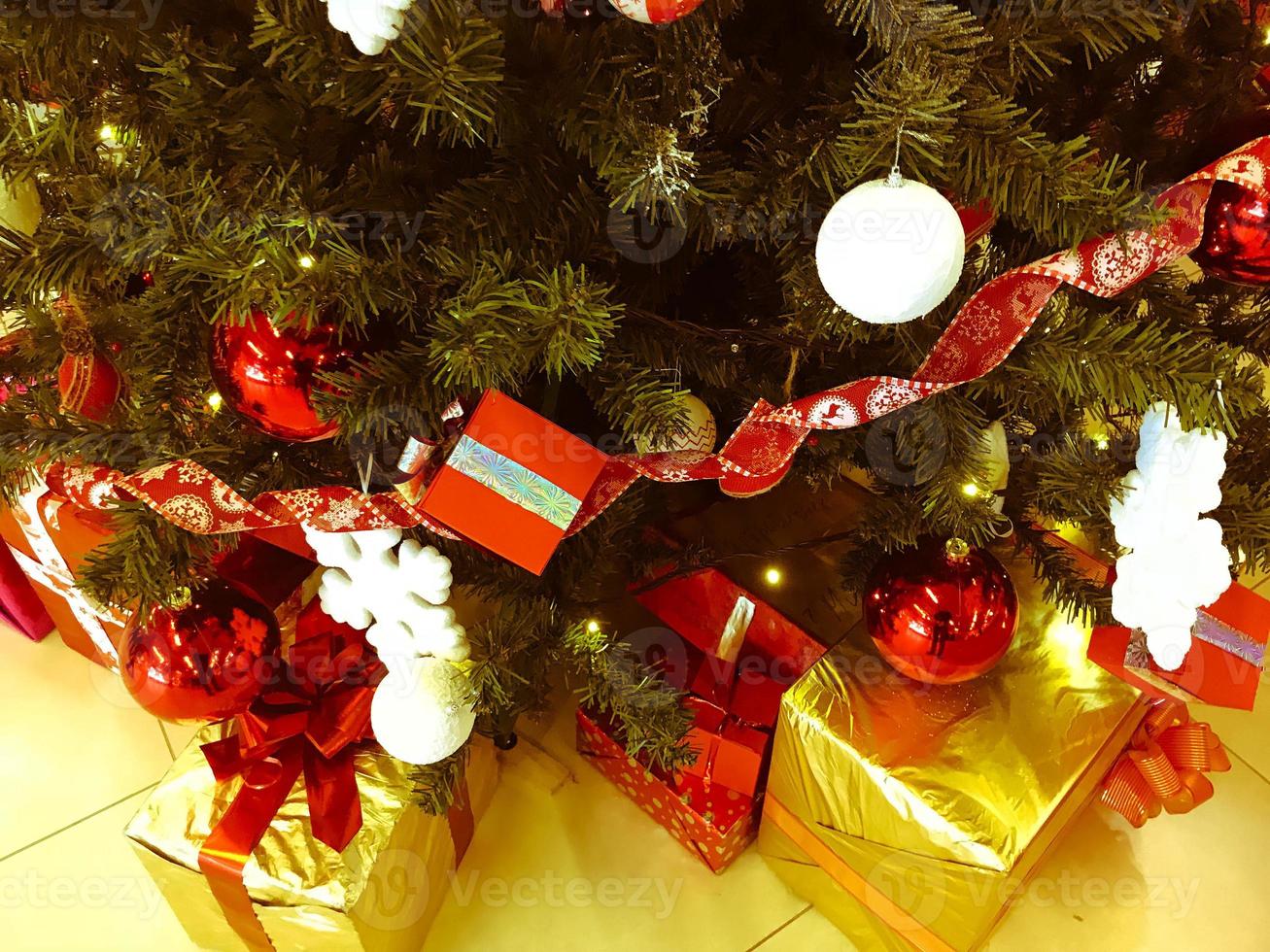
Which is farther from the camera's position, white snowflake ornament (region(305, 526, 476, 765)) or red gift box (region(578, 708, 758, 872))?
red gift box (region(578, 708, 758, 872))

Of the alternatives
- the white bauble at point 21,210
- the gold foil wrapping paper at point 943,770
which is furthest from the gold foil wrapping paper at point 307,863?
the white bauble at point 21,210

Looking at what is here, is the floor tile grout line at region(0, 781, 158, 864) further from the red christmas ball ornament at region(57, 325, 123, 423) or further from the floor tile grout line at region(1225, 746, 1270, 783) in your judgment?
the floor tile grout line at region(1225, 746, 1270, 783)

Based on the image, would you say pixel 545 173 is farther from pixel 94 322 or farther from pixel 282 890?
pixel 282 890

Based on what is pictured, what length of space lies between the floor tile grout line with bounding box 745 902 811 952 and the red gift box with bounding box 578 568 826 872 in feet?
0.25

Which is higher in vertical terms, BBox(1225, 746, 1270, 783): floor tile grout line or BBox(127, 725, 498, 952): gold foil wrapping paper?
BBox(1225, 746, 1270, 783): floor tile grout line

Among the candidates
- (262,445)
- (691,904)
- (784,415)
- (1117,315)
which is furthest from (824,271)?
(691,904)

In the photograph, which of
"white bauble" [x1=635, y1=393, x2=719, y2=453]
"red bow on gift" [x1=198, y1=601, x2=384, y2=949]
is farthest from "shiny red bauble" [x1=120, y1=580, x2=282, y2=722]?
"white bauble" [x1=635, y1=393, x2=719, y2=453]

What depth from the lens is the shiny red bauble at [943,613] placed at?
736 mm

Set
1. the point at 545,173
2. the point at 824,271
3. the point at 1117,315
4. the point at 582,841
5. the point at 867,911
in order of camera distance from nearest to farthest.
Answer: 1. the point at 824,271
2. the point at 545,173
3. the point at 1117,315
4. the point at 867,911
5. the point at 582,841

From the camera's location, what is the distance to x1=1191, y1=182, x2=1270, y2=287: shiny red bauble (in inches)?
21.3

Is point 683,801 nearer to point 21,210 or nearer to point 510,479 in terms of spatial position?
point 510,479

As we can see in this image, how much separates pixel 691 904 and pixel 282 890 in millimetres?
392

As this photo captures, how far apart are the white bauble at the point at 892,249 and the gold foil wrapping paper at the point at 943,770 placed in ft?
1.39

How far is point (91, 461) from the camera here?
0.65 m
